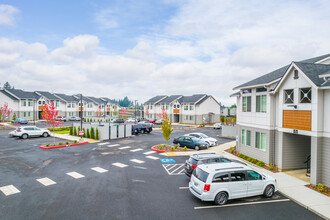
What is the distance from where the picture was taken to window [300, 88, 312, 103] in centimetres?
1350

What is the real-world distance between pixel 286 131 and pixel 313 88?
357cm

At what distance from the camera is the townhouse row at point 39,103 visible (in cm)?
5794

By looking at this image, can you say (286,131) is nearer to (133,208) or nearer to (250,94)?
(250,94)

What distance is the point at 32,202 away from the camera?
33.5 ft

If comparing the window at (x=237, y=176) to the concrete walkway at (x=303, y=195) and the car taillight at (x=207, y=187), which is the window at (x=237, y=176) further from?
the concrete walkway at (x=303, y=195)

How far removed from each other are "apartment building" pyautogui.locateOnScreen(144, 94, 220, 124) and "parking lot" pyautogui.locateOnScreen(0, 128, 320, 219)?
41849 mm

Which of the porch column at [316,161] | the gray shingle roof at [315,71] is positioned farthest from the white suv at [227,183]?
the gray shingle roof at [315,71]

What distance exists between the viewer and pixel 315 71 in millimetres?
13797

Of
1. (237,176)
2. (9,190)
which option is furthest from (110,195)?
(237,176)

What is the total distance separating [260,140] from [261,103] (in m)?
3.22

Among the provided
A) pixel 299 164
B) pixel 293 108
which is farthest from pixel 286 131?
pixel 299 164

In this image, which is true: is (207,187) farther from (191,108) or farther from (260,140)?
(191,108)

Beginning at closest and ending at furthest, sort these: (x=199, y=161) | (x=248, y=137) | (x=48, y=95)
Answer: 1. (x=199, y=161)
2. (x=248, y=137)
3. (x=48, y=95)

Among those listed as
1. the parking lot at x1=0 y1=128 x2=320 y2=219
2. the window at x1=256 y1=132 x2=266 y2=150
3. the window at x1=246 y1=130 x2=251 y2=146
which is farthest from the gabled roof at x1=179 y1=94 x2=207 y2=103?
the parking lot at x1=0 y1=128 x2=320 y2=219
